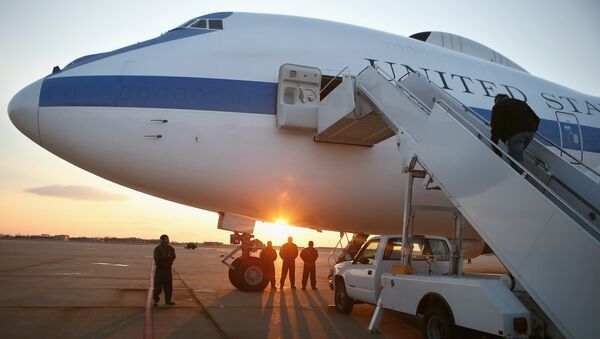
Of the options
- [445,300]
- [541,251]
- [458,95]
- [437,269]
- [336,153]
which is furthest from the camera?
[458,95]

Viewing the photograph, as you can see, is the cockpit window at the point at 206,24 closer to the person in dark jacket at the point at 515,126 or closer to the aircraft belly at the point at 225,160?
the aircraft belly at the point at 225,160

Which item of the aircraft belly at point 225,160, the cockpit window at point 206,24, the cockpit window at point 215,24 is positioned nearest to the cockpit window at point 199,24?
the cockpit window at point 206,24

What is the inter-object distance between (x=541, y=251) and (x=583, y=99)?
12425 mm

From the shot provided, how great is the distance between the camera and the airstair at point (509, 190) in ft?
14.9

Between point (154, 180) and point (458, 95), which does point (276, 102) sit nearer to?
point (154, 180)

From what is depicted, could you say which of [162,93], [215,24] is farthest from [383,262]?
[215,24]

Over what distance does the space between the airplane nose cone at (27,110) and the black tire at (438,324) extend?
8.41m

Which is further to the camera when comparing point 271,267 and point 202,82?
point 271,267

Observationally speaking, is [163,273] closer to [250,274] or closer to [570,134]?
[250,274]

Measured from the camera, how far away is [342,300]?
10031 millimetres

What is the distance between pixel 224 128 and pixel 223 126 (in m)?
0.05

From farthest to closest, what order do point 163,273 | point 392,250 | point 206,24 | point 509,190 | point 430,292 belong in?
point 206,24 → point 163,273 → point 392,250 → point 430,292 → point 509,190

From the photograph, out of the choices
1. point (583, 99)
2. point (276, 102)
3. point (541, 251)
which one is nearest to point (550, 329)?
point (541, 251)

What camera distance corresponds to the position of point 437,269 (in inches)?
338
